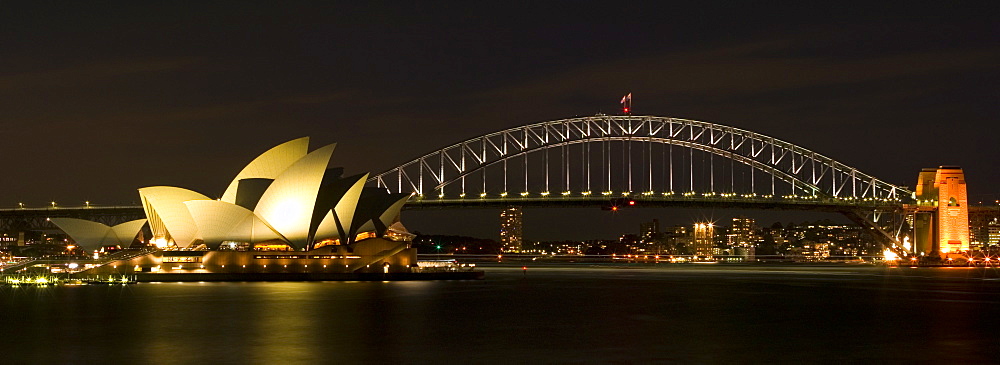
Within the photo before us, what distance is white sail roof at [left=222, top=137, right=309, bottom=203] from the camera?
68.7m

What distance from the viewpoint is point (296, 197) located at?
217 feet

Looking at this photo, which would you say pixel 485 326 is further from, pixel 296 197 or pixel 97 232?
pixel 97 232

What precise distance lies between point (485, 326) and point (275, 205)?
115ft

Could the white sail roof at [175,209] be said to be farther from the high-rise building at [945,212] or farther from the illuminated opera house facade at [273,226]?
the high-rise building at [945,212]

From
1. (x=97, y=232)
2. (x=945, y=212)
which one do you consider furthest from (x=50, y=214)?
(x=945, y=212)

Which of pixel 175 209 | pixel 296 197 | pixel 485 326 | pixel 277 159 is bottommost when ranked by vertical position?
pixel 485 326

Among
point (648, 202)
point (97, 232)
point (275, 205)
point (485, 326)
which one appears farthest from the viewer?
point (648, 202)

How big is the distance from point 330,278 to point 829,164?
70.6 metres

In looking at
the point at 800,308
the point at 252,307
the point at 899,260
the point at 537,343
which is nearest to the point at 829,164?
the point at 899,260

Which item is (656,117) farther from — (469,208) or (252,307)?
(252,307)

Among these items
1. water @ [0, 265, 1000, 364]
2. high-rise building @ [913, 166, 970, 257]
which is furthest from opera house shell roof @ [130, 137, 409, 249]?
high-rise building @ [913, 166, 970, 257]

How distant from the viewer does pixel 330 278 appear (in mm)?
67938

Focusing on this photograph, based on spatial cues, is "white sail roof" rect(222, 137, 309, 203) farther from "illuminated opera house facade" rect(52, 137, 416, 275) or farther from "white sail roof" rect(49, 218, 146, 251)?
"white sail roof" rect(49, 218, 146, 251)

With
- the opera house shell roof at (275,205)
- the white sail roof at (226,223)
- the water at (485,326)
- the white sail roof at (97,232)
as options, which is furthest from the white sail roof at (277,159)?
the white sail roof at (97,232)
